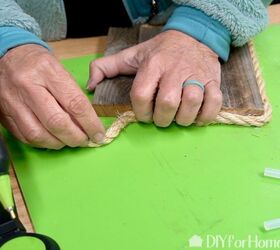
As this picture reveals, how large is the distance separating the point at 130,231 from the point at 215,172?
5.4 inches

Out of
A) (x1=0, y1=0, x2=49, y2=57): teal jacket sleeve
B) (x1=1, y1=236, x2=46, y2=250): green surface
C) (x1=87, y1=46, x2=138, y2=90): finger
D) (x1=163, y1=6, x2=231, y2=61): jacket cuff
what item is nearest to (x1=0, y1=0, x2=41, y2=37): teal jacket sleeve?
(x1=0, y1=0, x2=49, y2=57): teal jacket sleeve

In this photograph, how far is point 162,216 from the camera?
0.51 metres

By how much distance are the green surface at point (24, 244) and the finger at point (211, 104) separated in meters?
0.28

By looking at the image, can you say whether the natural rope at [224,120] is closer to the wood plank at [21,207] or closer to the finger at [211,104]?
the finger at [211,104]

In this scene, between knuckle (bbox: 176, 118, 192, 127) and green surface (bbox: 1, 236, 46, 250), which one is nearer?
green surface (bbox: 1, 236, 46, 250)

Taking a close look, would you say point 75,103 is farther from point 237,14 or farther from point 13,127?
Answer: point 237,14

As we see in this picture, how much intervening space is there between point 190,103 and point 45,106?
7.5 inches

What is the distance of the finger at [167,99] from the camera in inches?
22.6

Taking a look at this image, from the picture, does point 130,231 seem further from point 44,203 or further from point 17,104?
point 17,104

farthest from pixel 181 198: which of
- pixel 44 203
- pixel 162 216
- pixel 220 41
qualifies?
pixel 220 41

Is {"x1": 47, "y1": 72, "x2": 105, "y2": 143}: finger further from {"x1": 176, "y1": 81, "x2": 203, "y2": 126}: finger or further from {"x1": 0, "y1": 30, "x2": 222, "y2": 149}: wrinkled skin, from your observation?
{"x1": 176, "y1": 81, "x2": 203, "y2": 126}: finger

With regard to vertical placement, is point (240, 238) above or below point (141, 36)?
below

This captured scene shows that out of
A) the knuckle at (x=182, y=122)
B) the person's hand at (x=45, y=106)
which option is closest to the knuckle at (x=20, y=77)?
the person's hand at (x=45, y=106)

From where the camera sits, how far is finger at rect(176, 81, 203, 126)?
0.58 meters
